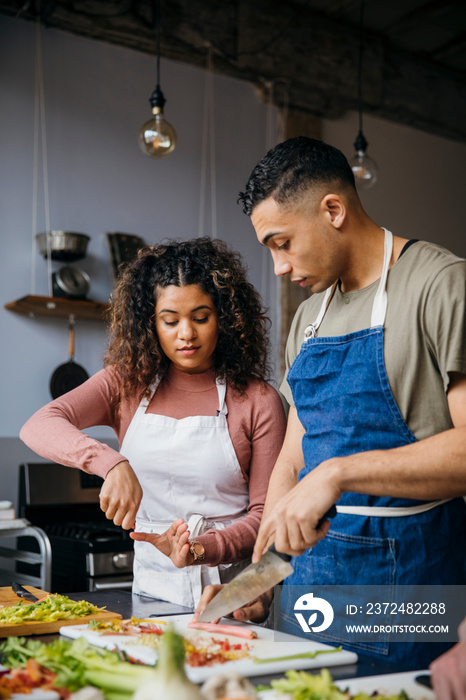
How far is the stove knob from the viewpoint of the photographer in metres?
3.14

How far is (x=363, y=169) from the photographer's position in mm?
3896

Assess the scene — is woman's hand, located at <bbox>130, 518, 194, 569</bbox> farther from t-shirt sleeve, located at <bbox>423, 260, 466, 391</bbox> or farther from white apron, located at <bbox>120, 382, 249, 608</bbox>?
t-shirt sleeve, located at <bbox>423, 260, 466, 391</bbox>

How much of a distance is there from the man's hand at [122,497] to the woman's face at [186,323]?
0.44 meters

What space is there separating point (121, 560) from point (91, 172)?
2.19 meters

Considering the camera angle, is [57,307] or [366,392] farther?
[57,307]

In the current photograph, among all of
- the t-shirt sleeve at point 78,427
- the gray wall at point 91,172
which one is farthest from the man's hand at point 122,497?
the gray wall at point 91,172

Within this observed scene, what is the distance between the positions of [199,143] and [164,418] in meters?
2.95

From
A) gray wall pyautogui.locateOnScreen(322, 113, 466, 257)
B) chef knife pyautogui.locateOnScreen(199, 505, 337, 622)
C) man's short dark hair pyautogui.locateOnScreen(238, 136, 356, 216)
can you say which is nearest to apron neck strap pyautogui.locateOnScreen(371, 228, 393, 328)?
man's short dark hair pyautogui.locateOnScreen(238, 136, 356, 216)

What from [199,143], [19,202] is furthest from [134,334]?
[199,143]

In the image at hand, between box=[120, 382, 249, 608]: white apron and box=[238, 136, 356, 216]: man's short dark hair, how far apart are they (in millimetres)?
692

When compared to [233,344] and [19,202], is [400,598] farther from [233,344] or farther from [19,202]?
[19,202]

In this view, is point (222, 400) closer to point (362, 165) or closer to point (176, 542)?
point (176, 542)

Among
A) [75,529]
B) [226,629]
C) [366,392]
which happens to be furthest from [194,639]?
[75,529]

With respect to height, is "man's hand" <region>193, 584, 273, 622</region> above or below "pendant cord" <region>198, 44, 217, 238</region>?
below
